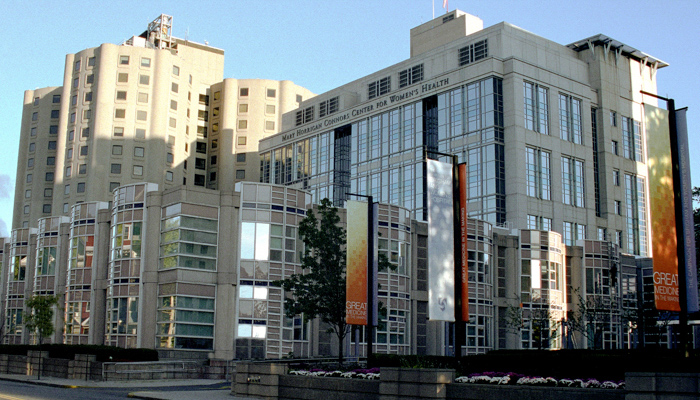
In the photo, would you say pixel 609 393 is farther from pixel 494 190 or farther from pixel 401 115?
pixel 401 115

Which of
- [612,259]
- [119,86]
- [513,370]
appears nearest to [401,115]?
[612,259]

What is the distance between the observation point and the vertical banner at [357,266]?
32.7 meters

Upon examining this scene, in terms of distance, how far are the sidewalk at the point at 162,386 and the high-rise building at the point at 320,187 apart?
5.69 metres

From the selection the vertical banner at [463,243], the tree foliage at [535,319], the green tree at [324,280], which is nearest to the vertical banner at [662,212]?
the vertical banner at [463,243]

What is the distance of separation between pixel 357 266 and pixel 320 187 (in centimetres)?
7141

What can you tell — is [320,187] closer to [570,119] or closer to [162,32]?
[570,119]

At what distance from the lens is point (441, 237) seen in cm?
2617

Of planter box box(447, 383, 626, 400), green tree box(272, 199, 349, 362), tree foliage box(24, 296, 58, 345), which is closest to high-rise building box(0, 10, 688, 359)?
tree foliage box(24, 296, 58, 345)

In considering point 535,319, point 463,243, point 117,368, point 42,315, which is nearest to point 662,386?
point 463,243

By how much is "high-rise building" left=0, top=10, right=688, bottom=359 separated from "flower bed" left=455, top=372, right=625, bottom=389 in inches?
166

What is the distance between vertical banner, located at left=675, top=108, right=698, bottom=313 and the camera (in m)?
20.4

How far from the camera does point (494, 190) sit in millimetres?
83312

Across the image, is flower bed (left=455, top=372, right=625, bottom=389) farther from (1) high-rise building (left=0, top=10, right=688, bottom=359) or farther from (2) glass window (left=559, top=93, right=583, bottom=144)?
(2) glass window (left=559, top=93, right=583, bottom=144)

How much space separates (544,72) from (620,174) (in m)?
16.8
